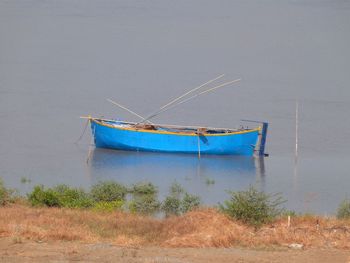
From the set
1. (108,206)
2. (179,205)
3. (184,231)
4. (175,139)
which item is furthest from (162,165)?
(184,231)

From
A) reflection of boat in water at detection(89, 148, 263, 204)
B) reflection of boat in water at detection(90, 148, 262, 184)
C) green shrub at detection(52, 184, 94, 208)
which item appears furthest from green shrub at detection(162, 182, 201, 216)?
reflection of boat in water at detection(90, 148, 262, 184)

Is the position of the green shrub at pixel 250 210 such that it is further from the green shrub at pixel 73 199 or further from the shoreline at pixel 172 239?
the green shrub at pixel 73 199

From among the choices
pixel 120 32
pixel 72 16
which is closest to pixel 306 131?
pixel 120 32

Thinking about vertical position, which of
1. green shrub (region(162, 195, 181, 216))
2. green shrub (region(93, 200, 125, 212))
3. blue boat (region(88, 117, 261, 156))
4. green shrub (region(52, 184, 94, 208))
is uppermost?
blue boat (region(88, 117, 261, 156))

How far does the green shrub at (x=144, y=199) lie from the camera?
18672mm

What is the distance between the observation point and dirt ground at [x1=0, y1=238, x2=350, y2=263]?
1149 cm

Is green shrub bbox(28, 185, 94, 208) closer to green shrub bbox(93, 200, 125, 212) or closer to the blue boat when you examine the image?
green shrub bbox(93, 200, 125, 212)

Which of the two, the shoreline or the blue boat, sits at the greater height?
the blue boat

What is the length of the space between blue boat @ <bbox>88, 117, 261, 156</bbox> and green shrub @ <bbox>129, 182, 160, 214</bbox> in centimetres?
634

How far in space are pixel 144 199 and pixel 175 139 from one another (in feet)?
33.6

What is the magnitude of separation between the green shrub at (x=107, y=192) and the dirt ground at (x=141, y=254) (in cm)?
694

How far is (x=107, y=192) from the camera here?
65.6 ft

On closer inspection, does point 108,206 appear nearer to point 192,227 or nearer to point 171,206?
point 171,206

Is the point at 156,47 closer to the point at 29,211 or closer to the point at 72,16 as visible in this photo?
the point at 72,16
